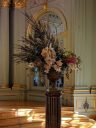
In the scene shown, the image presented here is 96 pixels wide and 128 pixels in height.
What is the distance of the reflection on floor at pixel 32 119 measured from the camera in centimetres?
733


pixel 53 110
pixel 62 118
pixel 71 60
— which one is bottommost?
pixel 62 118

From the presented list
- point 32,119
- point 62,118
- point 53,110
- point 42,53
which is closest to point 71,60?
point 42,53

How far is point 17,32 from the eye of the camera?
37.9 feet

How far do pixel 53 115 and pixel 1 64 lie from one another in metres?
7.69

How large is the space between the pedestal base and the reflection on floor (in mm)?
3193

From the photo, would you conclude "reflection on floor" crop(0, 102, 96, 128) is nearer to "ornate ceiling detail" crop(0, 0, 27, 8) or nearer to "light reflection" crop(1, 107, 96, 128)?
"light reflection" crop(1, 107, 96, 128)

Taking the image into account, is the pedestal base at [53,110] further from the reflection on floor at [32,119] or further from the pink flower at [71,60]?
the reflection on floor at [32,119]

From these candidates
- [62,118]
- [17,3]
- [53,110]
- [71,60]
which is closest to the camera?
[53,110]

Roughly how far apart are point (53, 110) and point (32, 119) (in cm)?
371

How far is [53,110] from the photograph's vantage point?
408 centimetres

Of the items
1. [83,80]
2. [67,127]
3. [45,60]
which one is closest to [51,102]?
[45,60]

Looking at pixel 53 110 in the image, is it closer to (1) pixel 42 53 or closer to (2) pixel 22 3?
(1) pixel 42 53

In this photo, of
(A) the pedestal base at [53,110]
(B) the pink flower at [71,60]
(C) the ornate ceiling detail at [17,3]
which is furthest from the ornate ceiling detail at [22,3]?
(A) the pedestal base at [53,110]

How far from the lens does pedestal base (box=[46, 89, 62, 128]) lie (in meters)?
4.04
